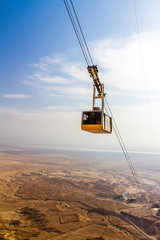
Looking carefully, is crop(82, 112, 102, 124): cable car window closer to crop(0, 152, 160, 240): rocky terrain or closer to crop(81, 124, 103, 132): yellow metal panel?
crop(81, 124, 103, 132): yellow metal panel

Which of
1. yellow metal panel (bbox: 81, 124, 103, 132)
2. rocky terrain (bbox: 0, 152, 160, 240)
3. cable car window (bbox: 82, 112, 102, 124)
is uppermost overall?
cable car window (bbox: 82, 112, 102, 124)

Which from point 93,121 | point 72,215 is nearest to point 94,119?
point 93,121

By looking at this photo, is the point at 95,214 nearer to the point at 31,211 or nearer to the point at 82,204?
the point at 82,204

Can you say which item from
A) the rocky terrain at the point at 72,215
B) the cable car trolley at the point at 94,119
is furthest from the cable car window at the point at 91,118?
the rocky terrain at the point at 72,215

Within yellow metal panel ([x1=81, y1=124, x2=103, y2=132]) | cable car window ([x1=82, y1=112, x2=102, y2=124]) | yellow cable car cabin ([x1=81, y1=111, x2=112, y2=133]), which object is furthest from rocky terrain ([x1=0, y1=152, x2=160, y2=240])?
cable car window ([x1=82, y1=112, x2=102, y2=124])

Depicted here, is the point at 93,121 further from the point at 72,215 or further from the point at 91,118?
the point at 72,215

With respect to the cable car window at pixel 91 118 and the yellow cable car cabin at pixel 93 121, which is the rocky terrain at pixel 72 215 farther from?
the cable car window at pixel 91 118

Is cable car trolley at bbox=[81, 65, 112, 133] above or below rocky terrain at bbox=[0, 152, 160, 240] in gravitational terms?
above

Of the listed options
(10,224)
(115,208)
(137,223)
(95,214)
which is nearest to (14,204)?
(10,224)

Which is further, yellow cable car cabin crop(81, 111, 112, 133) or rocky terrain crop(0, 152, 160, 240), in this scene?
rocky terrain crop(0, 152, 160, 240)
